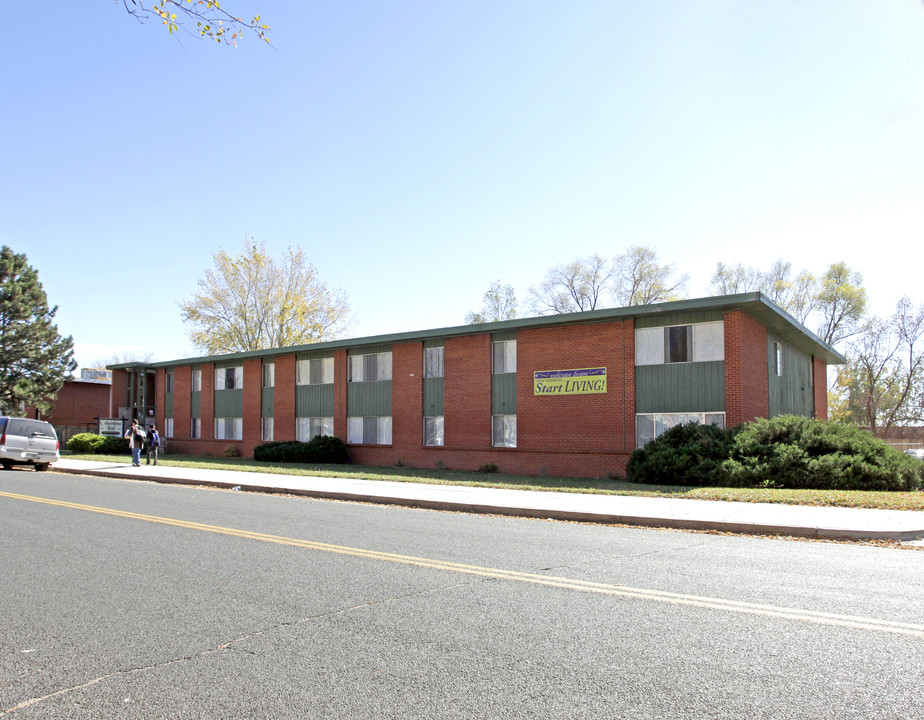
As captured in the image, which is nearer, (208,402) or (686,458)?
(686,458)

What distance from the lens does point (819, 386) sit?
33.2 m

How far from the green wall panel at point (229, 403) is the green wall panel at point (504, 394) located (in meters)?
15.4

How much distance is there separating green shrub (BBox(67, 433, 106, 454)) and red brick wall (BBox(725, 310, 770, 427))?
30474mm

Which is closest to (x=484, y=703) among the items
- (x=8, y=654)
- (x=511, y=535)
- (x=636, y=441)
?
(x=8, y=654)

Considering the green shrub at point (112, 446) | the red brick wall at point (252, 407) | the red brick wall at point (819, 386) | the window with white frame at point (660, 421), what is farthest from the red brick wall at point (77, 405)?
the red brick wall at point (819, 386)

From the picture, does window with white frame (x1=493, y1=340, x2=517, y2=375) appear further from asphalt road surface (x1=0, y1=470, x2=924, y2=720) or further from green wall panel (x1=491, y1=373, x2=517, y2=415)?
asphalt road surface (x1=0, y1=470, x2=924, y2=720)

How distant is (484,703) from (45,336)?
5601 cm

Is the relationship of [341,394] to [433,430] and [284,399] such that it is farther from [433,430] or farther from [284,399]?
[433,430]

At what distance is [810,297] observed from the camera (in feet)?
155

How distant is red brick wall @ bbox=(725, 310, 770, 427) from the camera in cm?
2030

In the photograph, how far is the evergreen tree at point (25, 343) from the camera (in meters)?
48.8

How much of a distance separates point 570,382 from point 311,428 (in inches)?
538

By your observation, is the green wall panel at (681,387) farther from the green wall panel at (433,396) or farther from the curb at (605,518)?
the curb at (605,518)

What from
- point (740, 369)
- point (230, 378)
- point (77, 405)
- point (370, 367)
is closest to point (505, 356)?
A: point (370, 367)
